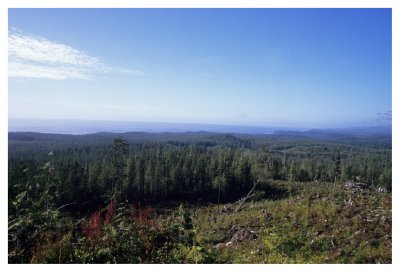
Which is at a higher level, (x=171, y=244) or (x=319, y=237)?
(x=171, y=244)

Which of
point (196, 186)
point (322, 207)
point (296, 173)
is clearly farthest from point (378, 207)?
point (296, 173)

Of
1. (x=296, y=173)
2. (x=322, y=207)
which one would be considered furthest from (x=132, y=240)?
(x=296, y=173)

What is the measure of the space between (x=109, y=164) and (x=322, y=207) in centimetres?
2487

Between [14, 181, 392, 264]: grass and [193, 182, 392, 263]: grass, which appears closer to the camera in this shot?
[14, 181, 392, 264]: grass

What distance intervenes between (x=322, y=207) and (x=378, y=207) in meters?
2.17

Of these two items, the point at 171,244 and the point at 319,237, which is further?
the point at 319,237

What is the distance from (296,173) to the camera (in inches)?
1724

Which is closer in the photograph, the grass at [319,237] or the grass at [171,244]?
the grass at [171,244]
